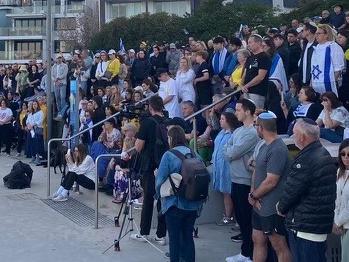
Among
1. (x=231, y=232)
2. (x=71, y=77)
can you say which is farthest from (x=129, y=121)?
(x=71, y=77)

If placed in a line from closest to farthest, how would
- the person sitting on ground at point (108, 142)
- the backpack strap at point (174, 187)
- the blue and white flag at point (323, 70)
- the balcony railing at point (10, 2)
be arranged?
the backpack strap at point (174, 187) → the blue and white flag at point (323, 70) → the person sitting on ground at point (108, 142) → the balcony railing at point (10, 2)

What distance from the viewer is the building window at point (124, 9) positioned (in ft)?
193

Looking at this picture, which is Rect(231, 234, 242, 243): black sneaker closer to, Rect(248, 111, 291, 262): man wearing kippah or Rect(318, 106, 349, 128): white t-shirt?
Rect(318, 106, 349, 128): white t-shirt

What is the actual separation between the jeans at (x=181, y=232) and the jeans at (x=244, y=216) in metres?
0.73

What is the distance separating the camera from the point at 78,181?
1296 centimetres

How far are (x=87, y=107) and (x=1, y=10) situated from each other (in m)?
69.8

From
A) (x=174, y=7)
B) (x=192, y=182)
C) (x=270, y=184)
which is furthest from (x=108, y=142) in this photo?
(x=174, y=7)

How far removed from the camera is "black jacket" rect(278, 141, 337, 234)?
→ 6.02 metres

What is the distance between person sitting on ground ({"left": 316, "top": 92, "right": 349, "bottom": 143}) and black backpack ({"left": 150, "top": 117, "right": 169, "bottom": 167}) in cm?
202

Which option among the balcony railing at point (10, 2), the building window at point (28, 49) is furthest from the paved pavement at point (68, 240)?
the balcony railing at point (10, 2)

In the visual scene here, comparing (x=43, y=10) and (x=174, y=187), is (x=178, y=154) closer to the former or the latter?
(x=174, y=187)

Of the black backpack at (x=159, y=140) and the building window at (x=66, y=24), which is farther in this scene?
the building window at (x=66, y=24)

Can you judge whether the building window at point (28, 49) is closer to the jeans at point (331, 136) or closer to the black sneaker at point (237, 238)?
the black sneaker at point (237, 238)

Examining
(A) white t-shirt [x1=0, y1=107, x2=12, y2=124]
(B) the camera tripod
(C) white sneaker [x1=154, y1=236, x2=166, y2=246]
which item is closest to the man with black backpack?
(C) white sneaker [x1=154, y1=236, x2=166, y2=246]
